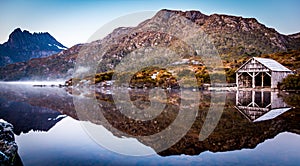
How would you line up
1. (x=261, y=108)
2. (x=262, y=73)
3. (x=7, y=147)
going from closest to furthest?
(x=7, y=147)
(x=261, y=108)
(x=262, y=73)

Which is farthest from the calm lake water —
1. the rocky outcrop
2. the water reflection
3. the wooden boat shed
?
the wooden boat shed

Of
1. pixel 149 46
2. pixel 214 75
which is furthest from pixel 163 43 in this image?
pixel 214 75

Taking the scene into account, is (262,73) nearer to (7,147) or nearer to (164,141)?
(164,141)

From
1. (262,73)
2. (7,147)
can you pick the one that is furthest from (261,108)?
(262,73)

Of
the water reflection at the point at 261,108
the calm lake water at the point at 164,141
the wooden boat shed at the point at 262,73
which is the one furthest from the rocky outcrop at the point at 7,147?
the wooden boat shed at the point at 262,73

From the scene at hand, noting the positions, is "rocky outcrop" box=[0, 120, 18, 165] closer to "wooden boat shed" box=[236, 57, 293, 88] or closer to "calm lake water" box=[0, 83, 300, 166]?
"calm lake water" box=[0, 83, 300, 166]
